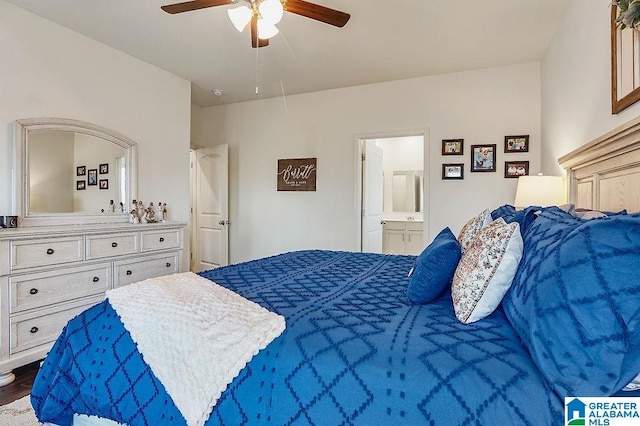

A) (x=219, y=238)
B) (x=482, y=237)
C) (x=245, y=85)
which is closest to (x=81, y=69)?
(x=245, y=85)

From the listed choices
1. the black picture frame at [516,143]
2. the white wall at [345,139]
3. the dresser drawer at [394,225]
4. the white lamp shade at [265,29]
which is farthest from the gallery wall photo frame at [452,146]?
A: the white lamp shade at [265,29]

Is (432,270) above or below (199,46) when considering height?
A: below

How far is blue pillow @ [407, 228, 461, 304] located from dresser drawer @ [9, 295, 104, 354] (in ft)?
8.59

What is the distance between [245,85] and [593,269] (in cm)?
428

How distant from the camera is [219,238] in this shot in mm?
5223

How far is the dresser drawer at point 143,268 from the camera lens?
10.2 feet

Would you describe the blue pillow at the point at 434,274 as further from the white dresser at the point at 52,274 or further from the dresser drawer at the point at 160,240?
the dresser drawer at the point at 160,240

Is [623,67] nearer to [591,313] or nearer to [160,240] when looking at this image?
[591,313]

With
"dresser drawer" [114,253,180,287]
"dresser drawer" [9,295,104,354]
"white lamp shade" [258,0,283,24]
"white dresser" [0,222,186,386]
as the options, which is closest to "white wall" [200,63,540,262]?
"dresser drawer" [114,253,180,287]

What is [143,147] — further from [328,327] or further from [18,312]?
[328,327]

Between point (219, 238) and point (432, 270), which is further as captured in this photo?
point (219, 238)

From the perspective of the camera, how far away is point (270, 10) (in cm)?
198

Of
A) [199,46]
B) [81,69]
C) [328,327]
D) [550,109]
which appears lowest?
[328,327]

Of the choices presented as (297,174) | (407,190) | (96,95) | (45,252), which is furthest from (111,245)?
(407,190)
